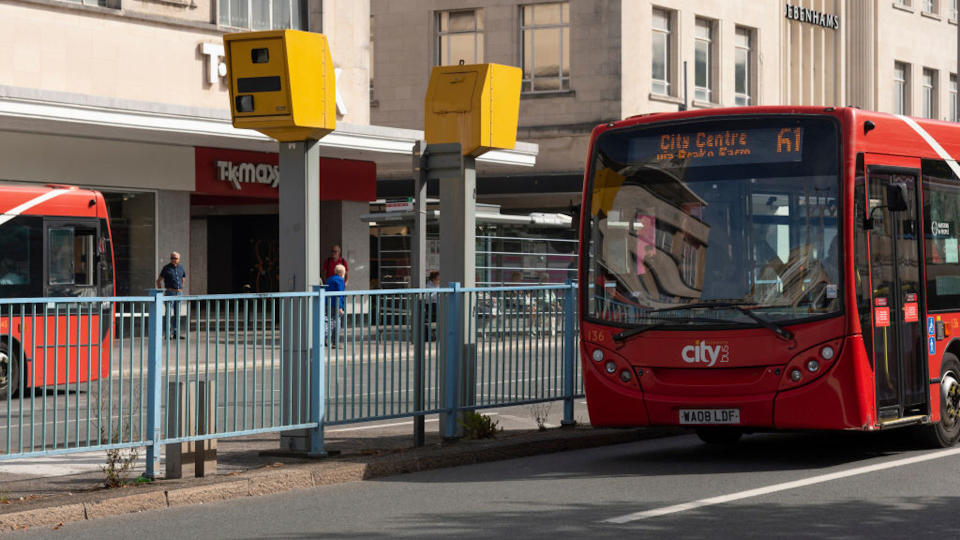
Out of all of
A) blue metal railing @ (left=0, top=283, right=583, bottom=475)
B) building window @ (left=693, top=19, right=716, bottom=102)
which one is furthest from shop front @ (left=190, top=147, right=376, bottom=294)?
blue metal railing @ (left=0, top=283, right=583, bottom=475)

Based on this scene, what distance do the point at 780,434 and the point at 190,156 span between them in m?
18.3

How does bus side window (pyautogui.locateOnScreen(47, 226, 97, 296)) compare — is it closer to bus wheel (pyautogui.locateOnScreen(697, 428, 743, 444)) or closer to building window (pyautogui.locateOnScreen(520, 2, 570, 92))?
bus wheel (pyautogui.locateOnScreen(697, 428, 743, 444))

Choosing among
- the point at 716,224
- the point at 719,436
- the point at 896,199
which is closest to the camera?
the point at 896,199

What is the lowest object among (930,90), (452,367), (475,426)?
(475,426)

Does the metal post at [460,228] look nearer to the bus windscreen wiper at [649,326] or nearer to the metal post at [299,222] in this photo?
the bus windscreen wiper at [649,326]

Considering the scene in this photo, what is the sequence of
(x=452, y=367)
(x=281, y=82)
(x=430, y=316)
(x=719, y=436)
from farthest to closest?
1. (x=719, y=436)
2. (x=452, y=367)
3. (x=430, y=316)
4. (x=281, y=82)

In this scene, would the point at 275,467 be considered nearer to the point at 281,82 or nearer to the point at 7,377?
the point at 7,377

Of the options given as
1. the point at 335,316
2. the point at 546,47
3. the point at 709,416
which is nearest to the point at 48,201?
the point at 335,316

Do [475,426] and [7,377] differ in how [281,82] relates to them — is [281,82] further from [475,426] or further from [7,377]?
[475,426]

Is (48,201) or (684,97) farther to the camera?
(684,97)

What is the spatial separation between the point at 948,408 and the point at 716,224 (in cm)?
282

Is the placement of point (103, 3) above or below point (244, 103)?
above

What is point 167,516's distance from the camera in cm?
905

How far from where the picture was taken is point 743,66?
45156mm
